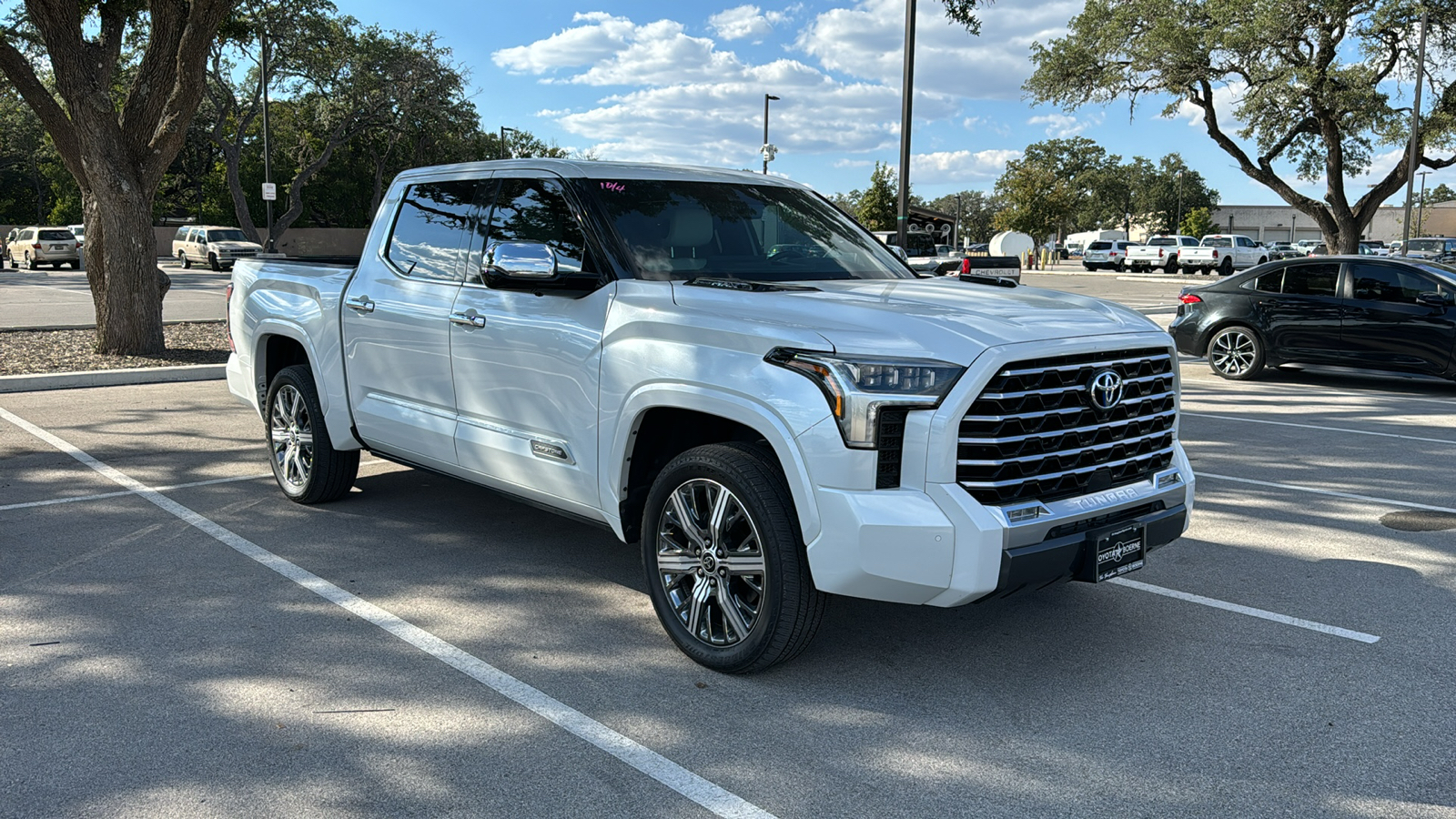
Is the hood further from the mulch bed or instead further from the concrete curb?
the mulch bed

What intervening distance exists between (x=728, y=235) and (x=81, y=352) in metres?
11.7

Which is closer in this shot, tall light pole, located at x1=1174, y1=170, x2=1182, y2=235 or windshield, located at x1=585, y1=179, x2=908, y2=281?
windshield, located at x1=585, y1=179, x2=908, y2=281

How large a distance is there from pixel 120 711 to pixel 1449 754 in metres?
4.40

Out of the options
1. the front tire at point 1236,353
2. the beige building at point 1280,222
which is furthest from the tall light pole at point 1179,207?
the front tire at point 1236,353

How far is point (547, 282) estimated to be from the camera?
458 cm

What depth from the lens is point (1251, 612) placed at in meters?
5.00

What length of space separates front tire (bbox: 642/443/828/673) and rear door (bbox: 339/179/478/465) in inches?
61.0

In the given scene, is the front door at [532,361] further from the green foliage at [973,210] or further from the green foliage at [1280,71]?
the green foliage at [973,210]

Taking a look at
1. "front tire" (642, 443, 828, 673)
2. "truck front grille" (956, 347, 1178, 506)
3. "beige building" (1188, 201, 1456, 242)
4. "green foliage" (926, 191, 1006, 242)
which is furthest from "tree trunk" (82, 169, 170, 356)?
"green foliage" (926, 191, 1006, 242)

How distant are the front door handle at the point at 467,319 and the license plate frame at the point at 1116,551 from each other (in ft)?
9.24

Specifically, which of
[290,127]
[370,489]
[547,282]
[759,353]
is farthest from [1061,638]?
[290,127]

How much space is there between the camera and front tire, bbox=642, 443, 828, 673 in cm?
390

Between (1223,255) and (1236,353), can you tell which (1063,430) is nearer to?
(1236,353)

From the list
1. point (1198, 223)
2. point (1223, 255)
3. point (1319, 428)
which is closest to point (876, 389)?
point (1319, 428)
